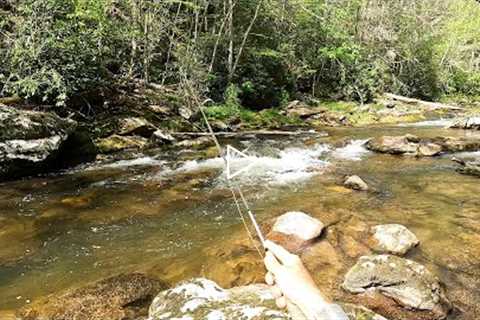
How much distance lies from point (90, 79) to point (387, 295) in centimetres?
1068

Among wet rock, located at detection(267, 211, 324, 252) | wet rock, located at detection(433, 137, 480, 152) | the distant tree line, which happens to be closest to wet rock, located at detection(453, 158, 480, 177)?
wet rock, located at detection(433, 137, 480, 152)

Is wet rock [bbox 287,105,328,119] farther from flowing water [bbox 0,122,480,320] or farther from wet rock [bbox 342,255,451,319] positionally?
wet rock [bbox 342,255,451,319]

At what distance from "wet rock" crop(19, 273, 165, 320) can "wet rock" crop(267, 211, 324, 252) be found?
177 centimetres

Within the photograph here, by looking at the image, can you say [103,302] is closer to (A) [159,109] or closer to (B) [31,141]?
(B) [31,141]

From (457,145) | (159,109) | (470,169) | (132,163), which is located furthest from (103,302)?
(457,145)

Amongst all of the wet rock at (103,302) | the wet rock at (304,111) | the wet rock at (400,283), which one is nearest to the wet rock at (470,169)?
the wet rock at (400,283)

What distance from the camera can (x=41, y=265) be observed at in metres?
5.63

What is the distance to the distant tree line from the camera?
11.9 metres

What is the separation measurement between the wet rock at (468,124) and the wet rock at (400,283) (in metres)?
15.4

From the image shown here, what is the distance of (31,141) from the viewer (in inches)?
383

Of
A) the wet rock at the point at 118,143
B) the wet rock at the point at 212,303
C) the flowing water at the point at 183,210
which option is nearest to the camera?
the wet rock at the point at 212,303

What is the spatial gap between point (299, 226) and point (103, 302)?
273 centimetres

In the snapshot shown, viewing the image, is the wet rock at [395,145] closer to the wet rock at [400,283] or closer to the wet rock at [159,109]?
the wet rock at [159,109]

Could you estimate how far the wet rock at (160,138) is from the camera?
13.5 m
